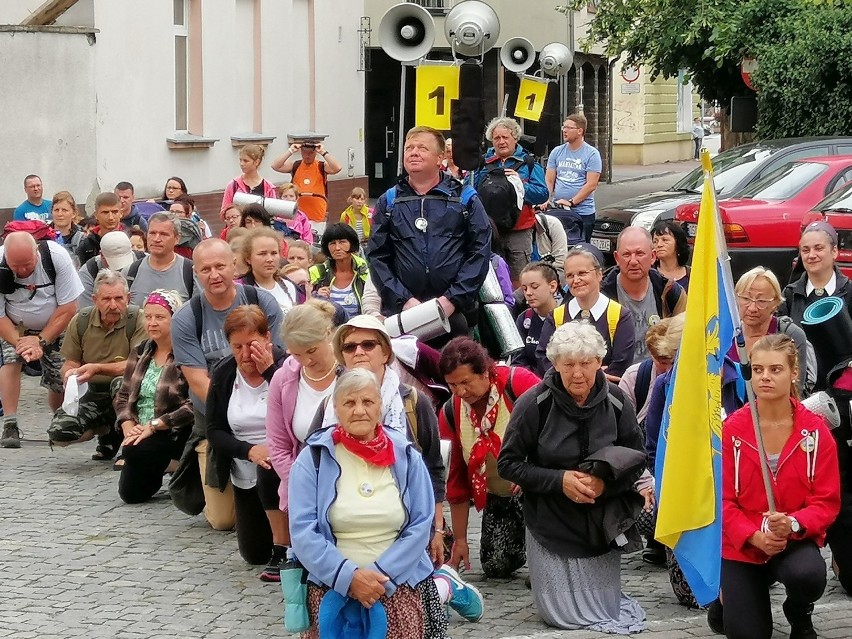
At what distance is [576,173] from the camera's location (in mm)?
16844

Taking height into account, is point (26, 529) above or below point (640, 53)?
below

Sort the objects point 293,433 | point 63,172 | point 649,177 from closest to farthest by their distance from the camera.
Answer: point 293,433 < point 63,172 < point 649,177

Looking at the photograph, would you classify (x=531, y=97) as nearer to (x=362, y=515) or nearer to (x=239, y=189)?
(x=239, y=189)

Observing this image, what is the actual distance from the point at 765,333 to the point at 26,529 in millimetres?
4346

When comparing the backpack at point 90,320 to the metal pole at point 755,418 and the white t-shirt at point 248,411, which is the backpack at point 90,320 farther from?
the metal pole at point 755,418

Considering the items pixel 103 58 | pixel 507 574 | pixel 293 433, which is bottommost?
pixel 507 574

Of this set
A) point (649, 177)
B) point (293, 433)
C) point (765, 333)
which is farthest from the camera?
point (649, 177)

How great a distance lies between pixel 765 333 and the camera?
8.22m

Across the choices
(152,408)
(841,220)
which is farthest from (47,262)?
(841,220)

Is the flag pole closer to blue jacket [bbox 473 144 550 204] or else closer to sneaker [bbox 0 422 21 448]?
blue jacket [bbox 473 144 550 204]

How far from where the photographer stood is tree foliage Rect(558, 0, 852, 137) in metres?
25.7

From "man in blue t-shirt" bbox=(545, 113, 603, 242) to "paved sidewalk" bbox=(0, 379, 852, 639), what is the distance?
7.58 meters

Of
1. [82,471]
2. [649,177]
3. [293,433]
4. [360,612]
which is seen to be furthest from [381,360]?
[649,177]

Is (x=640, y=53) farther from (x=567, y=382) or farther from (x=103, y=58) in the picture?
(x=567, y=382)
